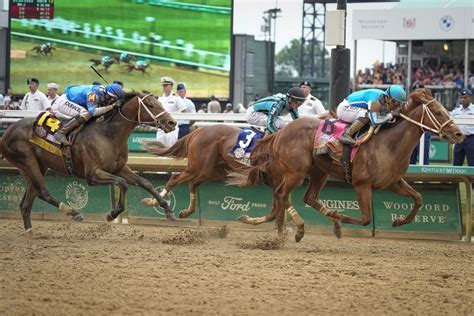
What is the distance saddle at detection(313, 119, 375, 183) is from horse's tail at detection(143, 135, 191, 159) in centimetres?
218

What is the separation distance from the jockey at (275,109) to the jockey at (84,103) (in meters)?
1.66

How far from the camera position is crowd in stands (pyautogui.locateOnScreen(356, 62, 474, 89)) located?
89.5ft

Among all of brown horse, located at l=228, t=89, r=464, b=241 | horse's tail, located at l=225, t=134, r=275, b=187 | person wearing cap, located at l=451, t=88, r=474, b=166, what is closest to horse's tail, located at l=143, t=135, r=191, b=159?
horse's tail, located at l=225, t=134, r=275, b=187

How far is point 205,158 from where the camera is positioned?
11750 mm

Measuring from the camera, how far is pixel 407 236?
11.6m

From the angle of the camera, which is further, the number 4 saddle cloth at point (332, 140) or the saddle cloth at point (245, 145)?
the saddle cloth at point (245, 145)

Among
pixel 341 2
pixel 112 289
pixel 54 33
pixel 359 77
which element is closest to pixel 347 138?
pixel 341 2

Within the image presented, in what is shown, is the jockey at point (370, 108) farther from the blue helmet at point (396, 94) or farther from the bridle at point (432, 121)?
the bridle at point (432, 121)

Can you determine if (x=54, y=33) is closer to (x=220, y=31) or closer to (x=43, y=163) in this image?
(x=220, y=31)

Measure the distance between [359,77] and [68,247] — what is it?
20.7 metres

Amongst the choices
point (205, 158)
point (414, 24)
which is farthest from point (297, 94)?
point (414, 24)

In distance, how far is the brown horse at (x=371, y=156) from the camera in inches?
392

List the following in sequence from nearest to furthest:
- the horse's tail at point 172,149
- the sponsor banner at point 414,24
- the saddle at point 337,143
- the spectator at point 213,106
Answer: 1. the saddle at point 337,143
2. the horse's tail at point 172,149
3. the spectator at point 213,106
4. the sponsor banner at point 414,24

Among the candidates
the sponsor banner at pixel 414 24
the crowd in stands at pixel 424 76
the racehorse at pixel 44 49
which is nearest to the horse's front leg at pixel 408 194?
the racehorse at pixel 44 49
